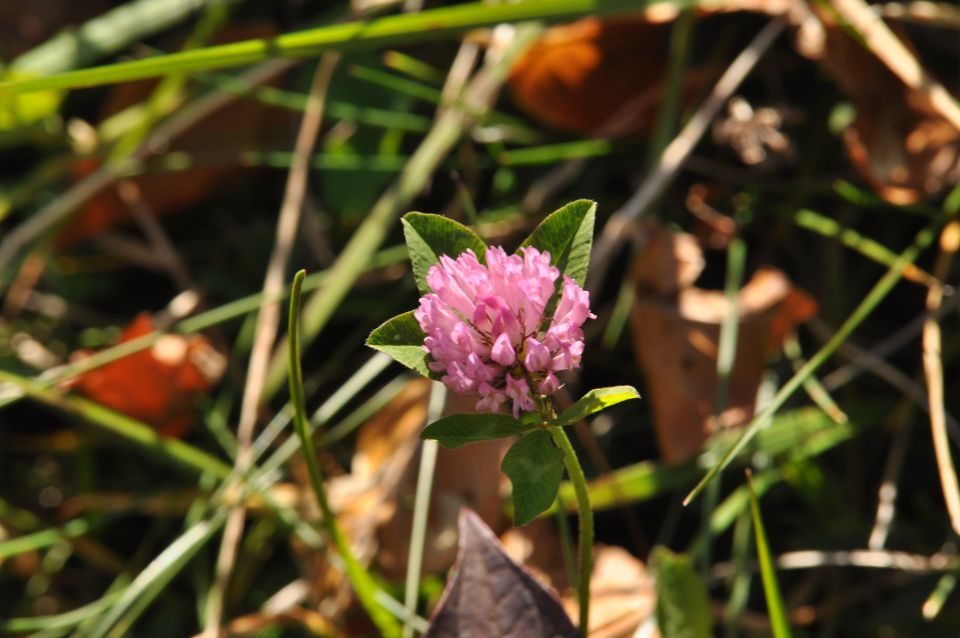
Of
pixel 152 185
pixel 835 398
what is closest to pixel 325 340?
pixel 152 185

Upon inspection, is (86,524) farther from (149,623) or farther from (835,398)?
(835,398)

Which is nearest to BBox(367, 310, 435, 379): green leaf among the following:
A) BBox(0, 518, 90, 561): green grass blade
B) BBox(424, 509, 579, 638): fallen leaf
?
BBox(424, 509, 579, 638): fallen leaf

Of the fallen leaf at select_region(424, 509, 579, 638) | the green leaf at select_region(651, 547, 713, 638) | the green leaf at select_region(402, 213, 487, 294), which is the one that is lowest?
the green leaf at select_region(651, 547, 713, 638)

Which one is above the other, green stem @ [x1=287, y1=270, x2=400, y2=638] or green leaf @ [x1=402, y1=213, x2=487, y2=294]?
green leaf @ [x1=402, y1=213, x2=487, y2=294]

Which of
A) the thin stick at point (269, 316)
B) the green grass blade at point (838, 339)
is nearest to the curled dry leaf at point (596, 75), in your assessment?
the thin stick at point (269, 316)

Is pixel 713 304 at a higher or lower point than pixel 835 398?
higher

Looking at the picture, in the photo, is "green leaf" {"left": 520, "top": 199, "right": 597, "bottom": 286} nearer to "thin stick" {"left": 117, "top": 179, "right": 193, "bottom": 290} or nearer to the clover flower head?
the clover flower head
